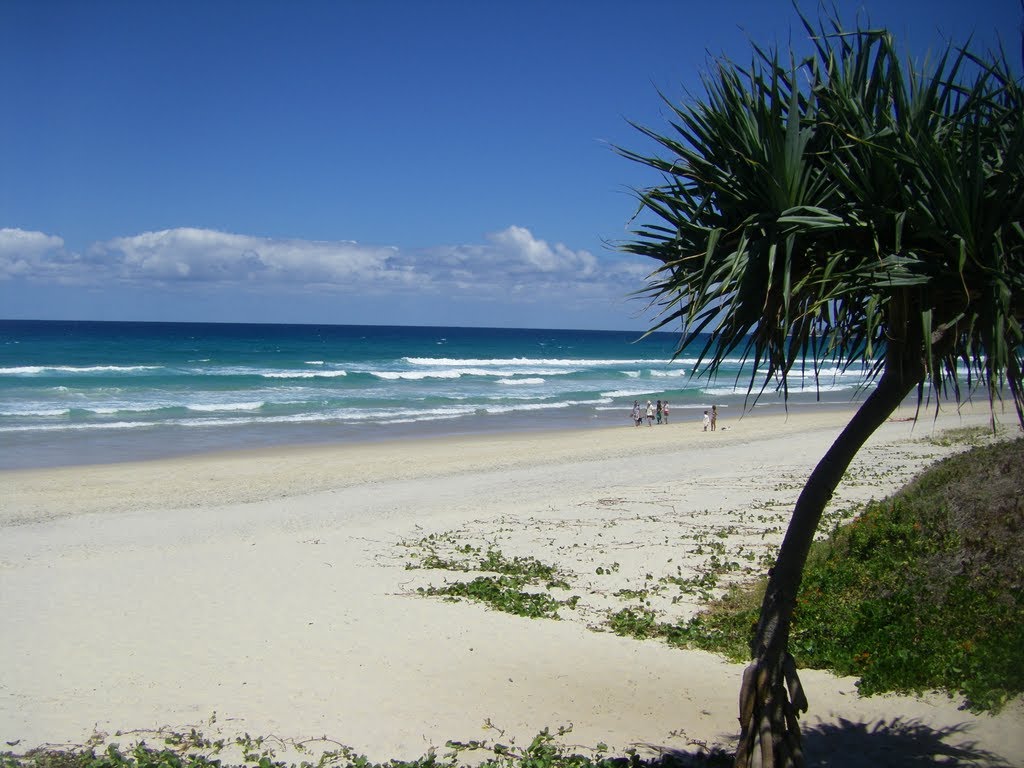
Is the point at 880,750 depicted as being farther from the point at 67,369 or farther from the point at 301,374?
the point at 67,369

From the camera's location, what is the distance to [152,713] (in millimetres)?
6953

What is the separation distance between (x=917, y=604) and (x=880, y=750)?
184 centimetres

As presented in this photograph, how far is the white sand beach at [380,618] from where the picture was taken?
6613mm

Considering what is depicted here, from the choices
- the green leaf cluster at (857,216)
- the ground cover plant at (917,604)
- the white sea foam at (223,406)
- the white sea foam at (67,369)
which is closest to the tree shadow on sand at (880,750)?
the ground cover plant at (917,604)

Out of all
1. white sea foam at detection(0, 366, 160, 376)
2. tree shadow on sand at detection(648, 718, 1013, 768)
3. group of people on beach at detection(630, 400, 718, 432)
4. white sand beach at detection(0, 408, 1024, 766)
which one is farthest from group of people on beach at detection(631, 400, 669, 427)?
white sea foam at detection(0, 366, 160, 376)

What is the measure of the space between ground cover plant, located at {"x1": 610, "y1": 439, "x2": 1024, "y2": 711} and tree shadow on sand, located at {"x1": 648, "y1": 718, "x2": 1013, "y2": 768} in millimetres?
→ 452

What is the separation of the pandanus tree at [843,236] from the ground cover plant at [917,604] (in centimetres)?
237

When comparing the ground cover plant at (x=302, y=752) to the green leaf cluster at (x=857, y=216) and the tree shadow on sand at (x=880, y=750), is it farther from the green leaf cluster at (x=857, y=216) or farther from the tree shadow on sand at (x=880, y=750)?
the green leaf cluster at (x=857, y=216)

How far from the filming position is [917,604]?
738 centimetres

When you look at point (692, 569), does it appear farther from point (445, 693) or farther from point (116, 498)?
point (116, 498)

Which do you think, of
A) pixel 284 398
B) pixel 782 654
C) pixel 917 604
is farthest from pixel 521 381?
pixel 782 654

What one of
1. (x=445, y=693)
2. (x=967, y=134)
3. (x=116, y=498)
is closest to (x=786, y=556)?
(x=967, y=134)

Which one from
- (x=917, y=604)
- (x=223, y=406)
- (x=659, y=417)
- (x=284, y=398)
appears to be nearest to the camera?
(x=917, y=604)

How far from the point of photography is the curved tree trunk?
4773mm
